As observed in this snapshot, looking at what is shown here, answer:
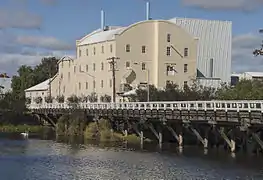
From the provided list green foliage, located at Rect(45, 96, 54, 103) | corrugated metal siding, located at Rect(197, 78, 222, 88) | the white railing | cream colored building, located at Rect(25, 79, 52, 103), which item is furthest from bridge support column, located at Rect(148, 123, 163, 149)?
cream colored building, located at Rect(25, 79, 52, 103)

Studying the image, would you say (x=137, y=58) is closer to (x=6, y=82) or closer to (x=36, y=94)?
(x=36, y=94)

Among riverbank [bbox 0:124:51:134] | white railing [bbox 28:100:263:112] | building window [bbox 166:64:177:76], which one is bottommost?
riverbank [bbox 0:124:51:134]

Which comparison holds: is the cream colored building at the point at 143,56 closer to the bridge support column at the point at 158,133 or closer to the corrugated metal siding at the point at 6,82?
the bridge support column at the point at 158,133

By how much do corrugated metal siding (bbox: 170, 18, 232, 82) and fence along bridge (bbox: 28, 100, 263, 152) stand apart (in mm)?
51384

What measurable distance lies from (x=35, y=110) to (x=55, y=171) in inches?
2654

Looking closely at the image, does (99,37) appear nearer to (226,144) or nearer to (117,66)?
(117,66)

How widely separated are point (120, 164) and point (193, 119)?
1247cm

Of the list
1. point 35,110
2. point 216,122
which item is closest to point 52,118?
point 35,110

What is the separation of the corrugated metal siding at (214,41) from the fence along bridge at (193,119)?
51.4 metres

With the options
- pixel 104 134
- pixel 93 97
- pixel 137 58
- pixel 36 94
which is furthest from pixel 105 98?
pixel 36 94

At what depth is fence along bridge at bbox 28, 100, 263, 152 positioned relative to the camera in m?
53.7

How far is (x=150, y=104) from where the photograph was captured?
230 feet

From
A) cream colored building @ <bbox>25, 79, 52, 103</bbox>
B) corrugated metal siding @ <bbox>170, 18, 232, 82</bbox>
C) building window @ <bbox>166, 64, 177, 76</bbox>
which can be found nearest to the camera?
building window @ <bbox>166, 64, 177, 76</bbox>

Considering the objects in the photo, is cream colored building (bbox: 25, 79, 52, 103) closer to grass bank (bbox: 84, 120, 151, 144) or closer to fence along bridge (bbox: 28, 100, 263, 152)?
fence along bridge (bbox: 28, 100, 263, 152)
